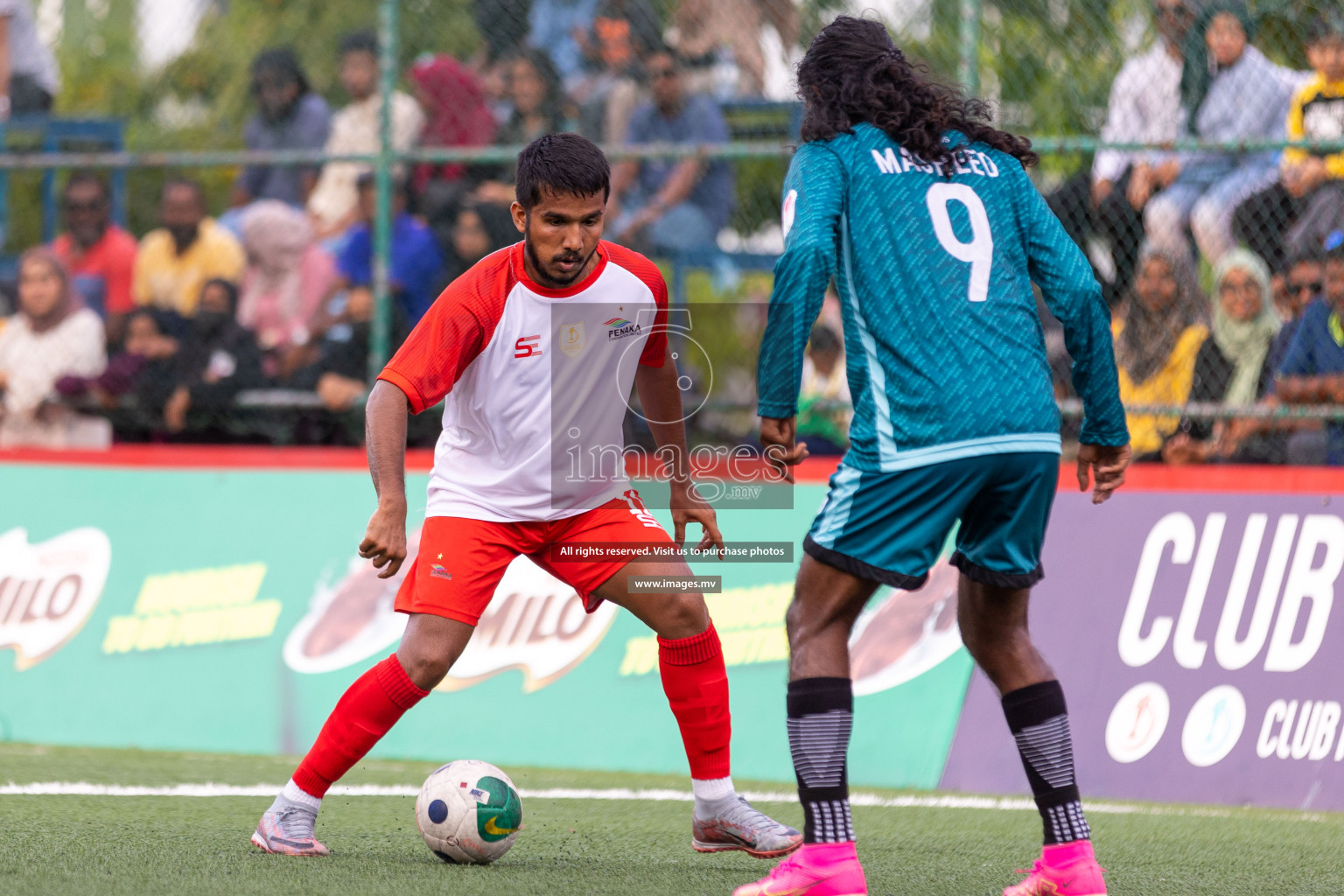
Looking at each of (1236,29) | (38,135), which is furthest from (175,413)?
(1236,29)

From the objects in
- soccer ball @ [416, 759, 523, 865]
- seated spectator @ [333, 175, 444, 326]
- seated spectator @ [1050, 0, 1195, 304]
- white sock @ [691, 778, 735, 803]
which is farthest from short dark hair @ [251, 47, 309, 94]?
white sock @ [691, 778, 735, 803]

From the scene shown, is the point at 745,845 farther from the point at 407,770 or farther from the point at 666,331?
the point at 407,770

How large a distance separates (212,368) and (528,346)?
17.5 feet

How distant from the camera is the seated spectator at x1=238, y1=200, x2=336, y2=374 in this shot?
9.27m

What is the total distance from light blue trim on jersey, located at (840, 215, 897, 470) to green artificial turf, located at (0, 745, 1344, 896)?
1239 mm

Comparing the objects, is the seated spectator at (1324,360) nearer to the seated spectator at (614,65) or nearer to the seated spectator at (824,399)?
the seated spectator at (824,399)

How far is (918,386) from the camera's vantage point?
3.77 m

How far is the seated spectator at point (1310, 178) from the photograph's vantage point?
7.47 meters

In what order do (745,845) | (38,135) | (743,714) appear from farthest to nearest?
(38,135) < (743,714) < (745,845)

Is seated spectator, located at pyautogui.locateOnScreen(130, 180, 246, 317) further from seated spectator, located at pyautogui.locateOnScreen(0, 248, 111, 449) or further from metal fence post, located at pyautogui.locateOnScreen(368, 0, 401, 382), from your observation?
metal fence post, located at pyautogui.locateOnScreen(368, 0, 401, 382)

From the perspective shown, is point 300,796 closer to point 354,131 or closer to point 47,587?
point 47,587

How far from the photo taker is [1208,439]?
7469 millimetres

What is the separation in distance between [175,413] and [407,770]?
3516 millimetres

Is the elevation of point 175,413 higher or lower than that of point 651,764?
higher
